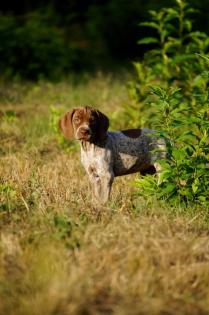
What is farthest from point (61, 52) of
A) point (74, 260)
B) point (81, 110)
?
point (74, 260)

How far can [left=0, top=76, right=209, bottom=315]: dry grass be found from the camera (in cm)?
445

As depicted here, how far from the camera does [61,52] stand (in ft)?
56.5

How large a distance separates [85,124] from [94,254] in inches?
73.3

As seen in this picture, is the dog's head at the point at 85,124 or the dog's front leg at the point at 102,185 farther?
the dog's front leg at the point at 102,185

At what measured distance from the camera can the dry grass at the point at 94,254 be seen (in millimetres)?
4449

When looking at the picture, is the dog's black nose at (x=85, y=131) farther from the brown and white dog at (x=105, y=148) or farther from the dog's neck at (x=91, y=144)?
the dog's neck at (x=91, y=144)

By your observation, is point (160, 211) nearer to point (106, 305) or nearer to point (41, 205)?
point (41, 205)

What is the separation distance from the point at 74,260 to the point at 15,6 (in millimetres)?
19857

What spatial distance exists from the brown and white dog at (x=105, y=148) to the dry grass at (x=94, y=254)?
0.22m

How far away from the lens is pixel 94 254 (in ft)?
16.3

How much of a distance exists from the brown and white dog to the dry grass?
0.22 metres

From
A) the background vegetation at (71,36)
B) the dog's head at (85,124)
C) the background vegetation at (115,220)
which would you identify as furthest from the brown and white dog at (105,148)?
the background vegetation at (71,36)

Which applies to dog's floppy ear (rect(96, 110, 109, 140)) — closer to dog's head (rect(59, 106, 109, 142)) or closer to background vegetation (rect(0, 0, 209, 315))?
dog's head (rect(59, 106, 109, 142))

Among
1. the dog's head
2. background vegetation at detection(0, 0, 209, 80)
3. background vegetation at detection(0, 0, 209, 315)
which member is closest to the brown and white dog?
the dog's head
